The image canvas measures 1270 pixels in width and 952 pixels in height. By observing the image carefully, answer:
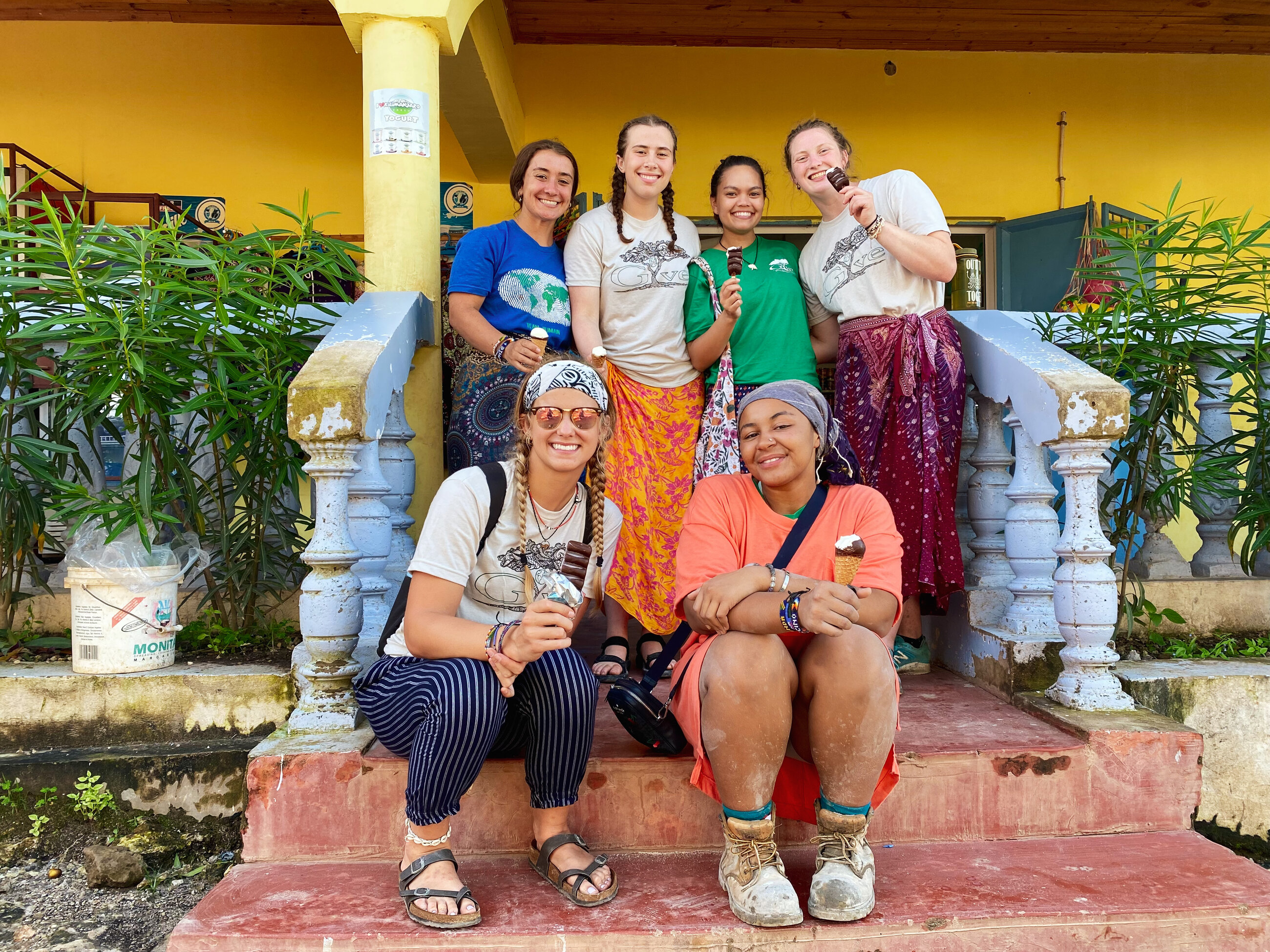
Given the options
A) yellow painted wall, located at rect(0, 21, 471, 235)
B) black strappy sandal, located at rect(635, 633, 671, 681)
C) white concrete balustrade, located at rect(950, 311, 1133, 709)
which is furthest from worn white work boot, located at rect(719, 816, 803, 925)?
yellow painted wall, located at rect(0, 21, 471, 235)

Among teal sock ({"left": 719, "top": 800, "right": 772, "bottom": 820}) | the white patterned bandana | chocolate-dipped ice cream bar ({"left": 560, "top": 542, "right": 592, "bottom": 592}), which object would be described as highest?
the white patterned bandana

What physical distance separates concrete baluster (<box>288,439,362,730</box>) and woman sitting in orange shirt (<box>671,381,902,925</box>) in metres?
0.88

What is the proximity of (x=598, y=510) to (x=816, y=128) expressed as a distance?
158 centimetres

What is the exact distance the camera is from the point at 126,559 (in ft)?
8.87

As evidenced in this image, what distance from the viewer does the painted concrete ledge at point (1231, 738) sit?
2764 mm

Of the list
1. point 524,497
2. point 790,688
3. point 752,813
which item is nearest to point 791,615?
point 790,688

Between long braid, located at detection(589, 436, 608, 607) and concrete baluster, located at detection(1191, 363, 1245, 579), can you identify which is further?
concrete baluster, located at detection(1191, 363, 1245, 579)

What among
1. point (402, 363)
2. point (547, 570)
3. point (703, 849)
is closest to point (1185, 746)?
point (703, 849)

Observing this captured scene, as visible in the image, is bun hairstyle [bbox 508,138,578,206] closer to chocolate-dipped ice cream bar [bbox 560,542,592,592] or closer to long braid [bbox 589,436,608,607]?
long braid [bbox 589,436,608,607]

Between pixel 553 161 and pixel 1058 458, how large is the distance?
1.88 metres

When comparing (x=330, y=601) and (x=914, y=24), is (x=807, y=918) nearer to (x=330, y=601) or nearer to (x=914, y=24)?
(x=330, y=601)

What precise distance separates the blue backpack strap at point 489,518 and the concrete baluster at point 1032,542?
162 cm

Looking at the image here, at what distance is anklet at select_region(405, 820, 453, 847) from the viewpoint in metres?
2.02

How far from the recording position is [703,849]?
229 centimetres
